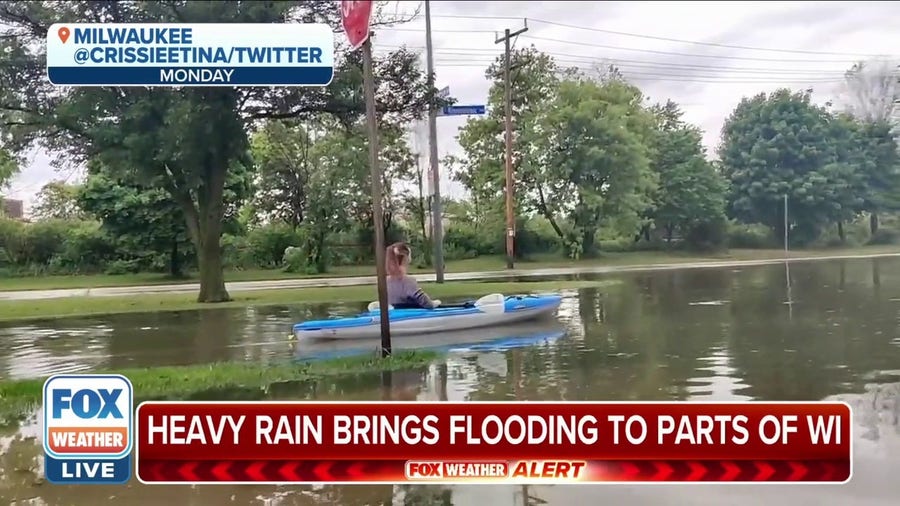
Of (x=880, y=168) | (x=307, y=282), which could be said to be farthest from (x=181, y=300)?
(x=880, y=168)

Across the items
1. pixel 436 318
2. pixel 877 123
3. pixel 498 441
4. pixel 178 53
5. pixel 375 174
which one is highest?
pixel 178 53

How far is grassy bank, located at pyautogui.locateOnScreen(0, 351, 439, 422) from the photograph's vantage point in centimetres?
348

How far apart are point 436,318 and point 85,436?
2.10 meters

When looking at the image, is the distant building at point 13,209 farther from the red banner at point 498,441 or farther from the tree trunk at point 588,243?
the tree trunk at point 588,243

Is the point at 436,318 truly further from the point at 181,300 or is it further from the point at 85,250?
the point at 85,250

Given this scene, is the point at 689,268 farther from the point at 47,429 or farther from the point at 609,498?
the point at 47,429

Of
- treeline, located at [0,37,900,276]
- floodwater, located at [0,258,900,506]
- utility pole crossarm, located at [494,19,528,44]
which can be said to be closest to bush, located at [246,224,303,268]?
treeline, located at [0,37,900,276]

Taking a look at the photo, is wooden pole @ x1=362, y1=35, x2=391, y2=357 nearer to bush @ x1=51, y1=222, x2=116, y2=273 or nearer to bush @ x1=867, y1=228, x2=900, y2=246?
bush @ x1=51, y1=222, x2=116, y2=273

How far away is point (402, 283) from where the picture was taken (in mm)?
3982

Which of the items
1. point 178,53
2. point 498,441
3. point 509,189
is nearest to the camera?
point 498,441

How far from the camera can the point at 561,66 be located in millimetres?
3732

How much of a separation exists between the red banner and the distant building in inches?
58.0

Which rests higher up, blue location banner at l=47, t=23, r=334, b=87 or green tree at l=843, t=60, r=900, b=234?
blue location banner at l=47, t=23, r=334, b=87

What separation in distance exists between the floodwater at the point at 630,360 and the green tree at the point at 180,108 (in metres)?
0.45
